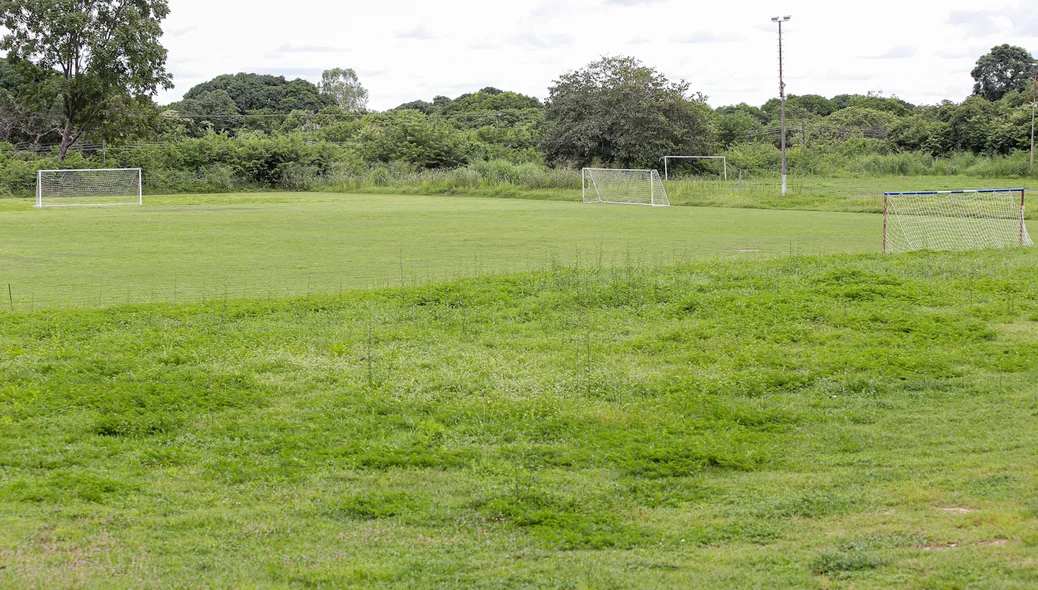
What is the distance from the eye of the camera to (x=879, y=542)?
4.67 m

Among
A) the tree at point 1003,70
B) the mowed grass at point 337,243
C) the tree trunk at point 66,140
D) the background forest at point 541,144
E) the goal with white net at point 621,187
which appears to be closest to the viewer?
the mowed grass at point 337,243

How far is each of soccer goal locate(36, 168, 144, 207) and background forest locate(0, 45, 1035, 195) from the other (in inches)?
93.6

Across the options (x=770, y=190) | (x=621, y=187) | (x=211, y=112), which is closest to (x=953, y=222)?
(x=770, y=190)

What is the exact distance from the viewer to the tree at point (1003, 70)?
228ft

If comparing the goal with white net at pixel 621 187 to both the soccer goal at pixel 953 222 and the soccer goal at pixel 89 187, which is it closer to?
the soccer goal at pixel 953 222

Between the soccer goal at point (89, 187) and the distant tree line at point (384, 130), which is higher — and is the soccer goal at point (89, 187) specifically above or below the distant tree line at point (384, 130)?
below

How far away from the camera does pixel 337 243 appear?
2034cm

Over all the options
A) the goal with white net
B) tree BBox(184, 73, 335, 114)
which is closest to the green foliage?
the goal with white net

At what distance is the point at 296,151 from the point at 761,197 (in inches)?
939

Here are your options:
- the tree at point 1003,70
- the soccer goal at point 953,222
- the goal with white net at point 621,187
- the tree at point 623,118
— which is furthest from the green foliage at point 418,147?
the tree at point 1003,70

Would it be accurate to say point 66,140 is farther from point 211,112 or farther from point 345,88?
point 345,88

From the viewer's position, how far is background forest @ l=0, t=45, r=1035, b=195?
153 feet

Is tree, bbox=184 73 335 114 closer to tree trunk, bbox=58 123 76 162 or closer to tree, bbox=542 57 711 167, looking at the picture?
tree trunk, bbox=58 123 76 162

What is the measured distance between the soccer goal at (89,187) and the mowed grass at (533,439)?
30.4m
